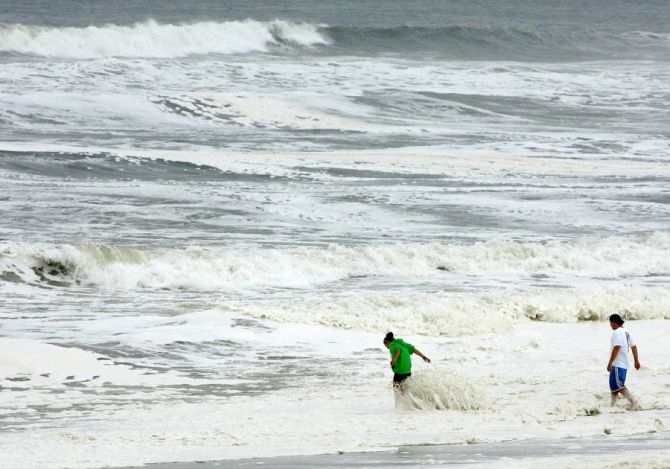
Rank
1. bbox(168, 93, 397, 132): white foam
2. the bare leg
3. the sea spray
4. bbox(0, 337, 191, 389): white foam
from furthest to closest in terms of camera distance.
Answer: bbox(168, 93, 397, 132): white foam, bbox(0, 337, 191, 389): white foam, the bare leg, the sea spray

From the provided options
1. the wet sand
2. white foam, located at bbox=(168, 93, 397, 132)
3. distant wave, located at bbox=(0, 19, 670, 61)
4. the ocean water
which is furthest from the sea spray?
distant wave, located at bbox=(0, 19, 670, 61)

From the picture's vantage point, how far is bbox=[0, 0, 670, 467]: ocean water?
11914 mm

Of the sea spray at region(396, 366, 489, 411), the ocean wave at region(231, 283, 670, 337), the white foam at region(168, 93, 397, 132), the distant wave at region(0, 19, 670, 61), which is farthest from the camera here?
the distant wave at region(0, 19, 670, 61)

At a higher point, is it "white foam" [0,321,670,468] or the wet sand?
the wet sand

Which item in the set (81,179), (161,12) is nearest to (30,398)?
(81,179)

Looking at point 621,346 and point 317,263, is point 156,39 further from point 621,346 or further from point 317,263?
point 621,346

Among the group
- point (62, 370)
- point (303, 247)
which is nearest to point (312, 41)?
point (303, 247)

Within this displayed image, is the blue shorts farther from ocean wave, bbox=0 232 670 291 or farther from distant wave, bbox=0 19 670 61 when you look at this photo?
distant wave, bbox=0 19 670 61

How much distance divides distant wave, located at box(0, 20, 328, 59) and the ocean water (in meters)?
3.66

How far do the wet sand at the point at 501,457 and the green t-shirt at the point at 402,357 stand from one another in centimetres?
178

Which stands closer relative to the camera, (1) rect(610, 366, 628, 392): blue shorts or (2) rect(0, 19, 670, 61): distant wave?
(1) rect(610, 366, 628, 392): blue shorts

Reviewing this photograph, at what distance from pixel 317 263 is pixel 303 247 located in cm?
75

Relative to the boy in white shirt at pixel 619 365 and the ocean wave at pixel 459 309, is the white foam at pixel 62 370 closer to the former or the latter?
the ocean wave at pixel 459 309

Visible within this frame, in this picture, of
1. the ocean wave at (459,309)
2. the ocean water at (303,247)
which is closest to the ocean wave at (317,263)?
the ocean water at (303,247)
